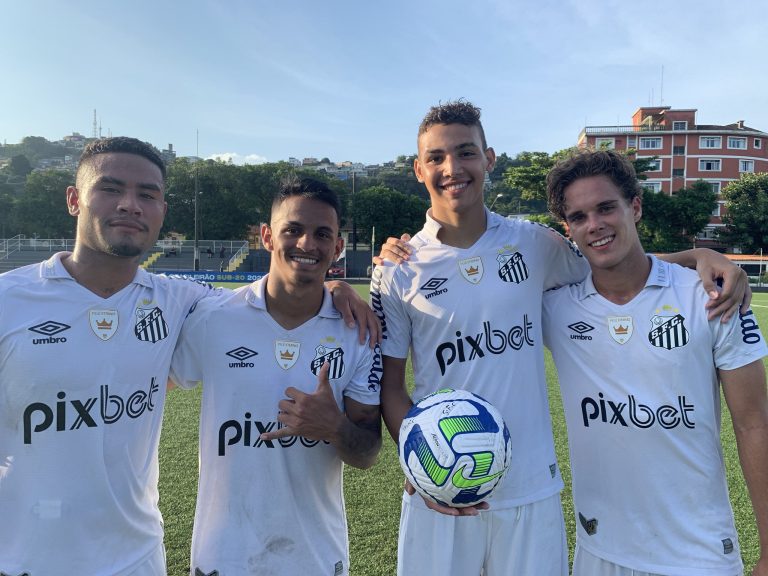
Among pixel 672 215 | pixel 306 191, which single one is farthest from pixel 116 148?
pixel 672 215

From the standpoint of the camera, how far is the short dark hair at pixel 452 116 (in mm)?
2715

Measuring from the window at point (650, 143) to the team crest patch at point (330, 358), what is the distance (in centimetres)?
6799

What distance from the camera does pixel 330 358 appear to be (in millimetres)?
2451

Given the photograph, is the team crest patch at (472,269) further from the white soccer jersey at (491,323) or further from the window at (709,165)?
the window at (709,165)

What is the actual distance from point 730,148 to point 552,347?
70009 millimetres

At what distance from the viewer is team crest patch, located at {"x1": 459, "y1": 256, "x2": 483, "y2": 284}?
2.60 metres

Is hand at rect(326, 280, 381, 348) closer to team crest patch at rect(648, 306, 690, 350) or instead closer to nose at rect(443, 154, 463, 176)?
nose at rect(443, 154, 463, 176)

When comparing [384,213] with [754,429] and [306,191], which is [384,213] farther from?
[754,429]

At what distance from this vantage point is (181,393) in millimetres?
A: 8156

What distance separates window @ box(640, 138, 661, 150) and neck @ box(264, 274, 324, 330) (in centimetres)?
6797

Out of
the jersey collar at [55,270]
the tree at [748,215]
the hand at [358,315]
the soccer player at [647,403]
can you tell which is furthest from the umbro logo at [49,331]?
the tree at [748,215]

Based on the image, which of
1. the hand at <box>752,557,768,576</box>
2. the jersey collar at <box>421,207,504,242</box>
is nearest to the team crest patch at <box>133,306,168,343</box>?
the jersey collar at <box>421,207,504,242</box>

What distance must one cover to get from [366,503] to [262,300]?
2.65m

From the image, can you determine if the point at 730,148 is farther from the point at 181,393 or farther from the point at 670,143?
the point at 181,393
